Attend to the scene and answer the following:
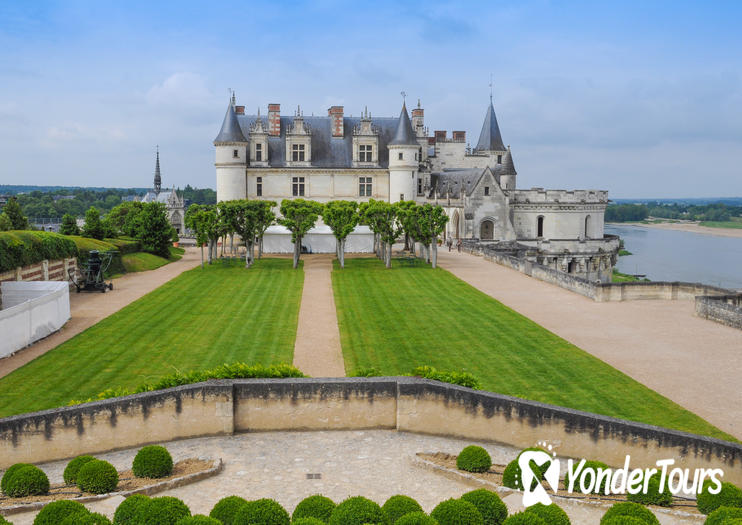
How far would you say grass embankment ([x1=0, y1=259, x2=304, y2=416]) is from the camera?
1708cm

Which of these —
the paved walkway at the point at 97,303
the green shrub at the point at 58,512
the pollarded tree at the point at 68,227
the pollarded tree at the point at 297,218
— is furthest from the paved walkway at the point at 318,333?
the pollarded tree at the point at 68,227

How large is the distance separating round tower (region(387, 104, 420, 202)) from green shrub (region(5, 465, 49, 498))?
46.0m

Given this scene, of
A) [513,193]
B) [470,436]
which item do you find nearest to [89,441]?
[470,436]

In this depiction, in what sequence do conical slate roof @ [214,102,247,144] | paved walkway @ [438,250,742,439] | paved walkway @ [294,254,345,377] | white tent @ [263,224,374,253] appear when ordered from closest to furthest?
paved walkway @ [438,250,742,439]
paved walkway @ [294,254,345,377]
white tent @ [263,224,374,253]
conical slate roof @ [214,102,247,144]

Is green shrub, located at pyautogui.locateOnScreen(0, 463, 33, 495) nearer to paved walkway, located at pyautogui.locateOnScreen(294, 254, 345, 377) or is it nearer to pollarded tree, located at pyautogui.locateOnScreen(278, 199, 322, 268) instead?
paved walkway, located at pyautogui.locateOnScreen(294, 254, 345, 377)

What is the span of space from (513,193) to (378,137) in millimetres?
12979

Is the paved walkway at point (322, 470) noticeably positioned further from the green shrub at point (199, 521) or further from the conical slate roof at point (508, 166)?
the conical slate roof at point (508, 166)

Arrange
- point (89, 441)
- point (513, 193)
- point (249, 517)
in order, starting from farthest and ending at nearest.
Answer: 1. point (513, 193)
2. point (89, 441)
3. point (249, 517)

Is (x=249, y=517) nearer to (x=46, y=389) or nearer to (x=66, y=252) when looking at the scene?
(x=46, y=389)

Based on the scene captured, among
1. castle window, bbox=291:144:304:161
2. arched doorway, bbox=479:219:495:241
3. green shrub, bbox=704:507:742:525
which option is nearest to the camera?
green shrub, bbox=704:507:742:525

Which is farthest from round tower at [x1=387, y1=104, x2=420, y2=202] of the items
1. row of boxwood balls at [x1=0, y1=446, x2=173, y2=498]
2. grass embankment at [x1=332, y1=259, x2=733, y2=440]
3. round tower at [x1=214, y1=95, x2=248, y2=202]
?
row of boxwood balls at [x1=0, y1=446, x2=173, y2=498]

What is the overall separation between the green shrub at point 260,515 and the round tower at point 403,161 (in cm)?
4717

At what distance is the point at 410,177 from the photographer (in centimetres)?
5503

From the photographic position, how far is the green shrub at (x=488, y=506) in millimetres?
8672
